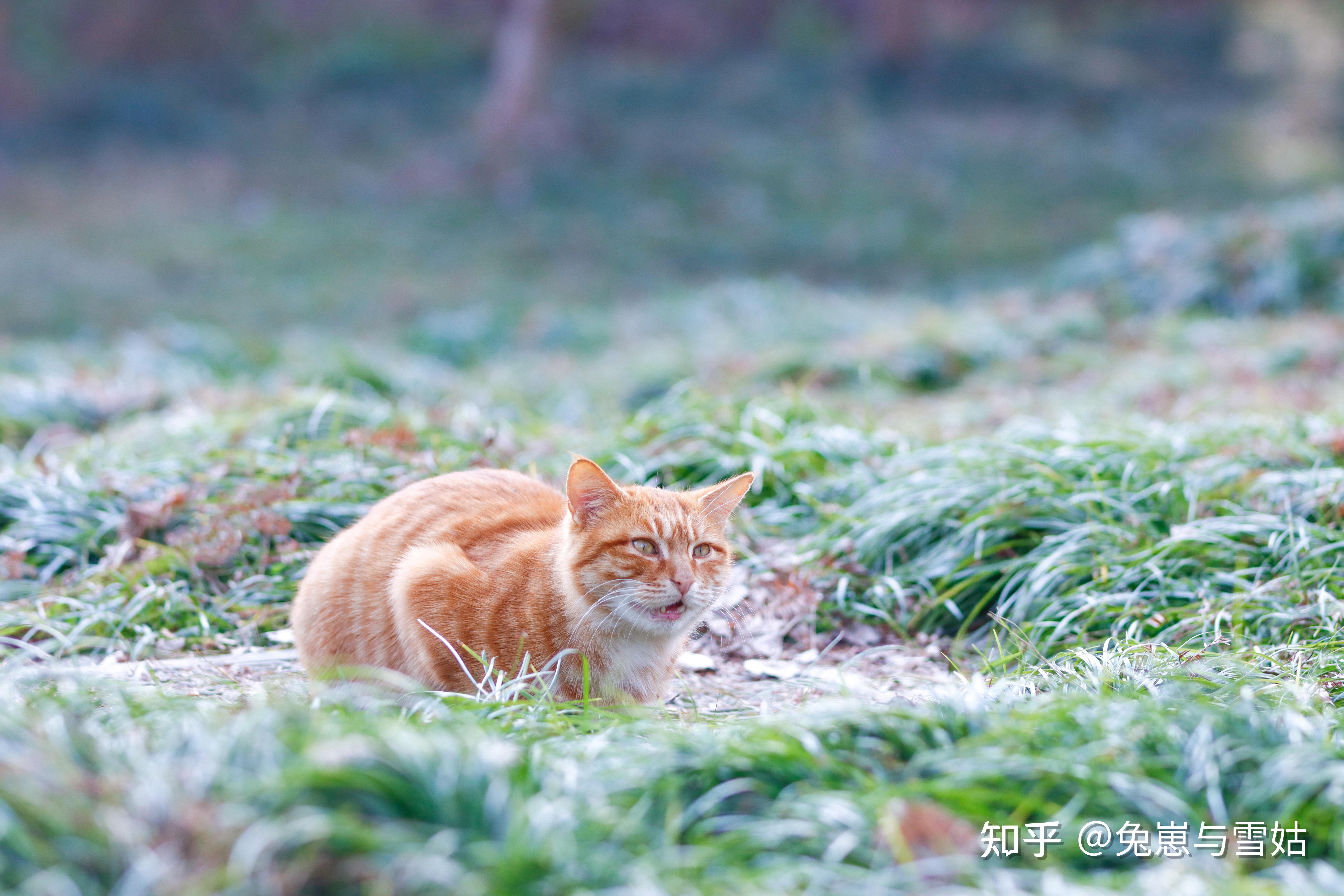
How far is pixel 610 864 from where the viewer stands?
194 cm

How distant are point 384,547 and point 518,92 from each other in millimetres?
14178

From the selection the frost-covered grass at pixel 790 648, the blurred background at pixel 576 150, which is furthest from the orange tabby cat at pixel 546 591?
the blurred background at pixel 576 150

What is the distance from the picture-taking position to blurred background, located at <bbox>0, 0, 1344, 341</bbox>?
511 inches

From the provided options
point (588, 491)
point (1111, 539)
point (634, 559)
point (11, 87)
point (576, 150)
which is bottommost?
point (1111, 539)

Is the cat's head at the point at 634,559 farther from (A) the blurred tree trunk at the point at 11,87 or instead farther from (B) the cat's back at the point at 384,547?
(A) the blurred tree trunk at the point at 11,87

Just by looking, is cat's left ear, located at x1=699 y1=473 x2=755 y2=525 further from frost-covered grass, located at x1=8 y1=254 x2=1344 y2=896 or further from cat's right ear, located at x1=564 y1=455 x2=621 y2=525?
frost-covered grass, located at x1=8 y1=254 x2=1344 y2=896

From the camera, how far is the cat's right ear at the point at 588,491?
2924mm

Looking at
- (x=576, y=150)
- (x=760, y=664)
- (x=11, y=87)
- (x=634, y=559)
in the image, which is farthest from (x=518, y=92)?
(x=634, y=559)

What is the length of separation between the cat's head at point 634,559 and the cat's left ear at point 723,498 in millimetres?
101

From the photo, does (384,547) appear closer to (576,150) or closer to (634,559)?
(634,559)

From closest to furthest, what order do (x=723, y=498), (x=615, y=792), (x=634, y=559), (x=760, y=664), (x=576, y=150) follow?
(x=615, y=792), (x=634, y=559), (x=723, y=498), (x=760, y=664), (x=576, y=150)

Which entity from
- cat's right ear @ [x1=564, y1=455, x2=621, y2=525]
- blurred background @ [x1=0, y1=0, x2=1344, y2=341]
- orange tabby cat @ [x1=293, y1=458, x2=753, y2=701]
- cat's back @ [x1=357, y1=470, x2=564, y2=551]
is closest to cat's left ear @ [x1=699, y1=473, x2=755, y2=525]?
orange tabby cat @ [x1=293, y1=458, x2=753, y2=701]

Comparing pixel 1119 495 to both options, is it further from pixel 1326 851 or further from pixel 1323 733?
pixel 1326 851

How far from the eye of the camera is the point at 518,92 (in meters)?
16.3
